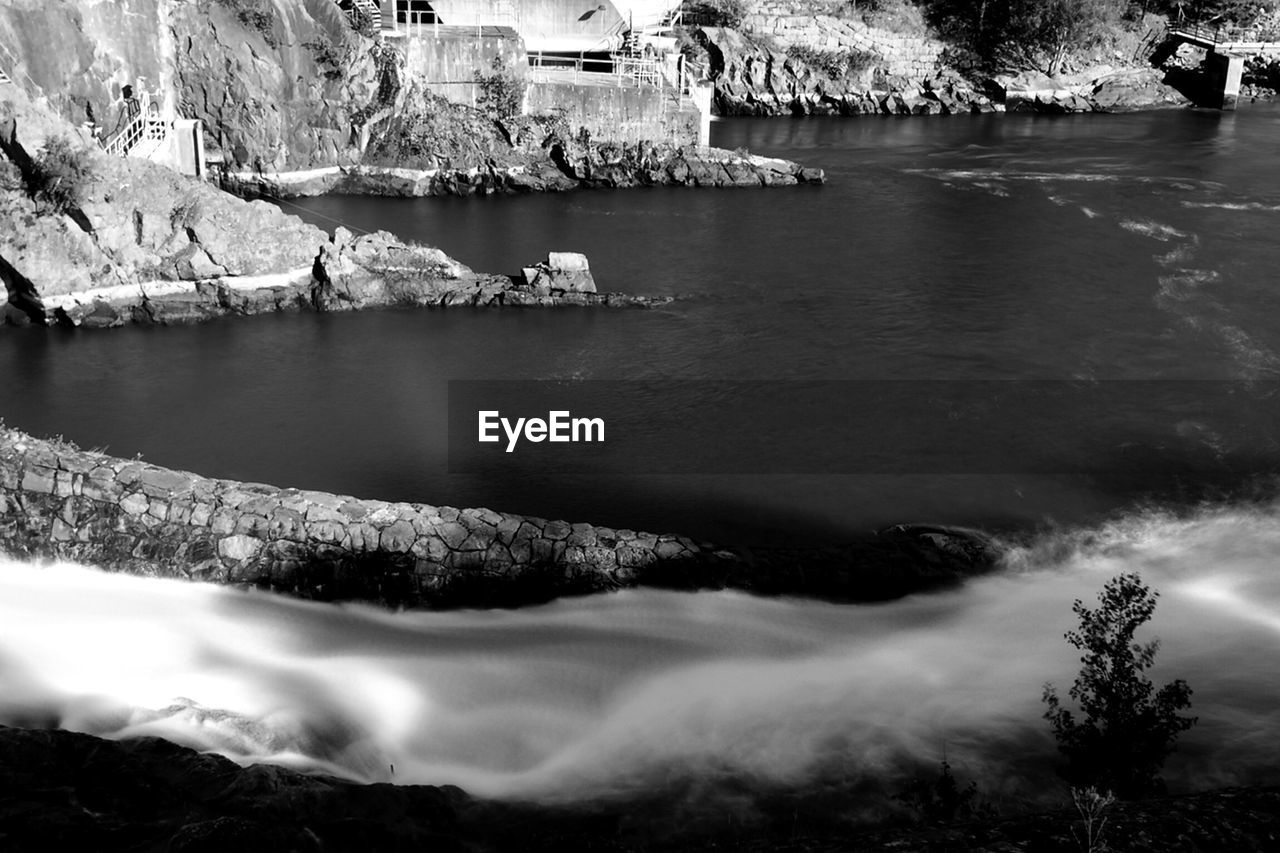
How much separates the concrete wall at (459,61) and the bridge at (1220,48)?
4548 centimetres

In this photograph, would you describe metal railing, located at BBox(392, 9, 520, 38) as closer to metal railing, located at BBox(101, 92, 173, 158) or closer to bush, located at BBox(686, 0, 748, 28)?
metal railing, located at BBox(101, 92, 173, 158)

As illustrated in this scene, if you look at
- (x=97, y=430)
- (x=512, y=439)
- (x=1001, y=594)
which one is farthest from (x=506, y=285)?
(x=1001, y=594)

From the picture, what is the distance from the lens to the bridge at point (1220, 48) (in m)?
71.8

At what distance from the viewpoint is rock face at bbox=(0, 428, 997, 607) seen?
805 inches

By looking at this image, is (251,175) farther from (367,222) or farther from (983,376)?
(983,376)

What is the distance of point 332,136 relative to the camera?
5047cm

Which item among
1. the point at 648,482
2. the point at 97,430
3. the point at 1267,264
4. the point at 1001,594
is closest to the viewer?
the point at 1001,594

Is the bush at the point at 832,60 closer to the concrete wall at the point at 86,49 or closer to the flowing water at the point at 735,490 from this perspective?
the flowing water at the point at 735,490

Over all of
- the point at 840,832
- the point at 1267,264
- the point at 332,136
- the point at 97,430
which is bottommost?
the point at 840,832

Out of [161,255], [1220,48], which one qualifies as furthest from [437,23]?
[1220,48]

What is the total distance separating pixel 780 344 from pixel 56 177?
825 inches

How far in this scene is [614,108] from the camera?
52.9m

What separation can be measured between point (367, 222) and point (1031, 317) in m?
24.6

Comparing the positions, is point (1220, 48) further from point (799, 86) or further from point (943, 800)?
point (943, 800)
